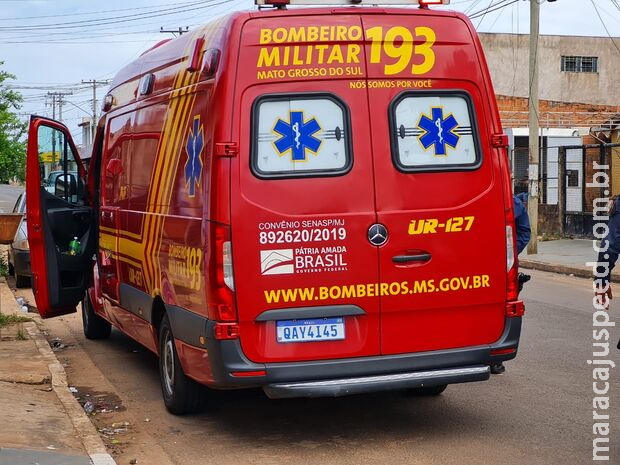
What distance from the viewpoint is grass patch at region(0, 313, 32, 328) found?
40.4 ft

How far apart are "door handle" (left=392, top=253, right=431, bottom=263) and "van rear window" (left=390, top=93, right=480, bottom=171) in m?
0.56

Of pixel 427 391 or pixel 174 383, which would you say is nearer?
pixel 174 383

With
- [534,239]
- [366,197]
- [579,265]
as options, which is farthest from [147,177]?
[534,239]

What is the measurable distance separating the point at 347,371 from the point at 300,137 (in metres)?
1.51

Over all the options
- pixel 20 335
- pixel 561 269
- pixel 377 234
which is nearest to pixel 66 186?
pixel 20 335

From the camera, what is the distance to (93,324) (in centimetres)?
1158

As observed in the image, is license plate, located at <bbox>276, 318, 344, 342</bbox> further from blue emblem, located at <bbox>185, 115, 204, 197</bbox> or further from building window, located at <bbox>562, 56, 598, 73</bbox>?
building window, located at <bbox>562, 56, 598, 73</bbox>

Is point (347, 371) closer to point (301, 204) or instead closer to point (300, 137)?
point (301, 204)

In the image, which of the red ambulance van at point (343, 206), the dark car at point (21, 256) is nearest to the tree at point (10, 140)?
the dark car at point (21, 256)

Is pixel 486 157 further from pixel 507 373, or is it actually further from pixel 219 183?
pixel 507 373

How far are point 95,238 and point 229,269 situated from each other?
160 inches

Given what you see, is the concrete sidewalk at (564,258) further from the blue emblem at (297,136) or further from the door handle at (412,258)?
the blue emblem at (297,136)

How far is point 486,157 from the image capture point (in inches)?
265

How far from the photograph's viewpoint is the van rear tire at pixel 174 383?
7473 mm
